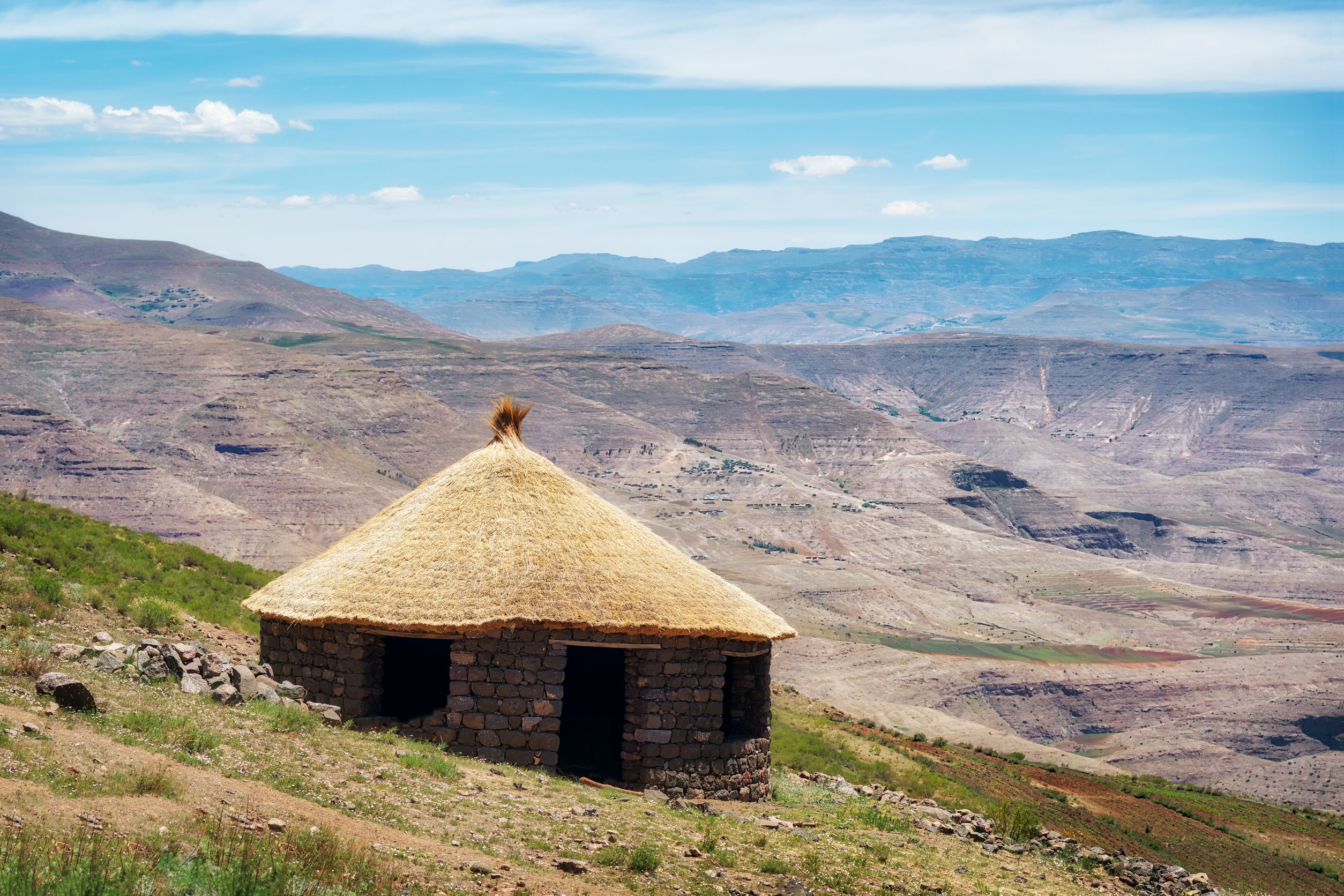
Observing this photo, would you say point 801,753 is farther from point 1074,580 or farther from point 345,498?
point 1074,580

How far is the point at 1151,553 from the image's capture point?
138m

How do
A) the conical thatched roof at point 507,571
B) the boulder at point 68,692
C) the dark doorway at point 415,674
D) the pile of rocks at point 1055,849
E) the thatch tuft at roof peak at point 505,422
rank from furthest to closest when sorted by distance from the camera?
the thatch tuft at roof peak at point 505,422 < the dark doorway at point 415,674 < the conical thatched roof at point 507,571 < the pile of rocks at point 1055,849 < the boulder at point 68,692

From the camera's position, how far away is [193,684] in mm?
12516

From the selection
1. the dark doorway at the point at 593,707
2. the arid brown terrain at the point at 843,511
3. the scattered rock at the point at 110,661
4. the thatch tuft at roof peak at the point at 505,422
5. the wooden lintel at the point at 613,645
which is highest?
the thatch tuft at roof peak at the point at 505,422

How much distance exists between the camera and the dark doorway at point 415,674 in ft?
55.4

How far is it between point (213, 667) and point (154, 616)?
4316 mm

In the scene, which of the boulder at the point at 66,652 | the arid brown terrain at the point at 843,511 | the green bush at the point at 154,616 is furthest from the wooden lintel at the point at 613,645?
the arid brown terrain at the point at 843,511

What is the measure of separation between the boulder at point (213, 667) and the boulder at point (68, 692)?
239 cm

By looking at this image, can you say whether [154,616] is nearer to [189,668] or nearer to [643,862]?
[189,668]

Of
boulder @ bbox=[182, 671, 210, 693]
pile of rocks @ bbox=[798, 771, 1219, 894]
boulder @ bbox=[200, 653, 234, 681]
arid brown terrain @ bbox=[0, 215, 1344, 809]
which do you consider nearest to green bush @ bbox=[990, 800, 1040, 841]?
pile of rocks @ bbox=[798, 771, 1219, 894]

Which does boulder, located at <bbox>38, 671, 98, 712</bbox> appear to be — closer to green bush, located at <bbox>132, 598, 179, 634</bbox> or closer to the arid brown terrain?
green bush, located at <bbox>132, 598, 179, 634</bbox>

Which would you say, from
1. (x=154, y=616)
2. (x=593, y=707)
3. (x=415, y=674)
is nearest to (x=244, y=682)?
(x=415, y=674)

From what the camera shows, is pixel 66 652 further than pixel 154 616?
No

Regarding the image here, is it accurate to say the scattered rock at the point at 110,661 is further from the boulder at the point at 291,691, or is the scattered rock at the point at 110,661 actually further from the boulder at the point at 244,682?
the boulder at the point at 291,691
